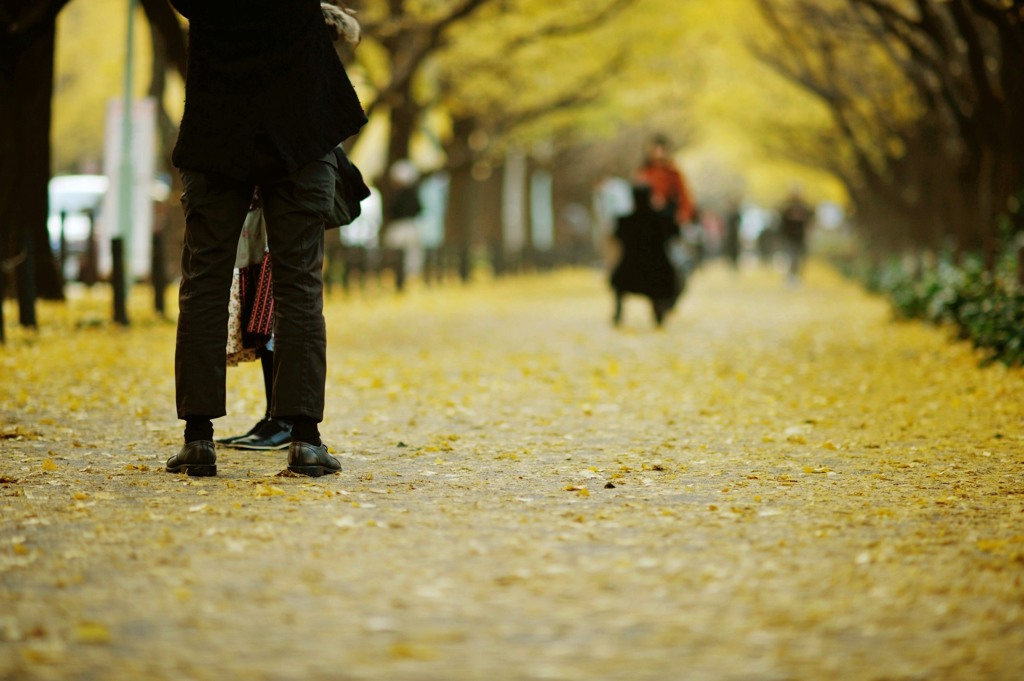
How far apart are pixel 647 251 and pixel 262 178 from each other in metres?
11.6

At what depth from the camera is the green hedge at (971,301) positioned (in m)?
12.2

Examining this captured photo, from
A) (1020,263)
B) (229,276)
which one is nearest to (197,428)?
(229,276)

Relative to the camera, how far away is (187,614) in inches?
157

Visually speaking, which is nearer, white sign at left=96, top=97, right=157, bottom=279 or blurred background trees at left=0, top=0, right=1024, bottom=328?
blurred background trees at left=0, top=0, right=1024, bottom=328

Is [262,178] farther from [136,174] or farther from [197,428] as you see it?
[136,174]

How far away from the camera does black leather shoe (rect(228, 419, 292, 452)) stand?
707cm

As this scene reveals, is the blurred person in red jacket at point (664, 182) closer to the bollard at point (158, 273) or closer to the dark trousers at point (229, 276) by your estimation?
the bollard at point (158, 273)

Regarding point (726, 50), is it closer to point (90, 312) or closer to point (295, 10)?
point (90, 312)

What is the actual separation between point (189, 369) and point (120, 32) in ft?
88.7

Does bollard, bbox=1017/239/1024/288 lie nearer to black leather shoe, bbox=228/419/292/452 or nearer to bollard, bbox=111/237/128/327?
black leather shoe, bbox=228/419/292/452

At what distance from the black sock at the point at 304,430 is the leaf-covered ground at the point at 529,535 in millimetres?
215

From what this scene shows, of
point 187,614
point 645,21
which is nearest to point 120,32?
point 645,21

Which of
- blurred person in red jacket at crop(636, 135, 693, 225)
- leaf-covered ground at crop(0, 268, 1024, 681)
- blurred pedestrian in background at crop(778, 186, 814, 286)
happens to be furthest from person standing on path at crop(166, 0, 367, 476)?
blurred pedestrian in background at crop(778, 186, 814, 286)

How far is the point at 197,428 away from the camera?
247 inches
